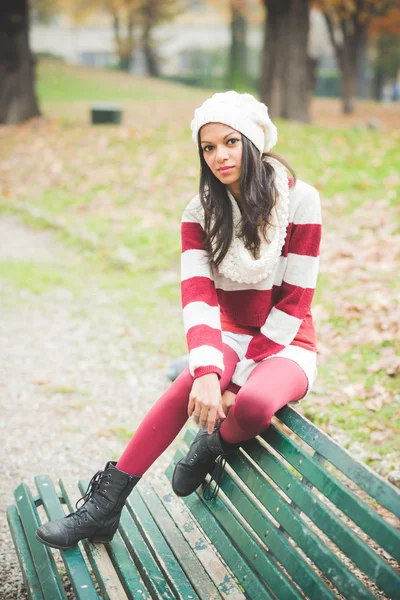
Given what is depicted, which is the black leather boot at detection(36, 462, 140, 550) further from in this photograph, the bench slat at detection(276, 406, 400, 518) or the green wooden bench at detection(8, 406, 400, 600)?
the bench slat at detection(276, 406, 400, 518)

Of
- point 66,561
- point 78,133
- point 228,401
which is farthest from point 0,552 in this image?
point 78,133

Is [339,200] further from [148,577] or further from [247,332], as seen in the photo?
[148,577]

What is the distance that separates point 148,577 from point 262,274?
121 centimetres

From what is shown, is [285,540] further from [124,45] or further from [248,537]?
[124,45]

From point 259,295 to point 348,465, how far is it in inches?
37.6

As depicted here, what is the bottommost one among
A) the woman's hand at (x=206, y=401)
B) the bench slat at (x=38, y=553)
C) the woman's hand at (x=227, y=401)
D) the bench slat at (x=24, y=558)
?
the bench slat at (x=24, y=558)

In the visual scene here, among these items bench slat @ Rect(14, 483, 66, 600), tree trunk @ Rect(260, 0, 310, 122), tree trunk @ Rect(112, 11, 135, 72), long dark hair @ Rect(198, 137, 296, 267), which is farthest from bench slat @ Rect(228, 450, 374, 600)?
tree trunk @ Rect(112, 11, 135, 72)

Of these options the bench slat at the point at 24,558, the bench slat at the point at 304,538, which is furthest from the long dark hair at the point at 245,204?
the bench slat at the point at 24,558

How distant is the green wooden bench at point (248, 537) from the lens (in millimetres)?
1664

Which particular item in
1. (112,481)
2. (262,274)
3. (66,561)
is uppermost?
(262,274)

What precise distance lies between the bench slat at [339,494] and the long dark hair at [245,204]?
78 centimetres

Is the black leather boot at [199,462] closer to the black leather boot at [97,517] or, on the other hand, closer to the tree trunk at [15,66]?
the black leather boot at [97,517]

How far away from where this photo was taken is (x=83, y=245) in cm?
783

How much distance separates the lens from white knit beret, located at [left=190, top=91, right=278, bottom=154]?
7.93 ft
